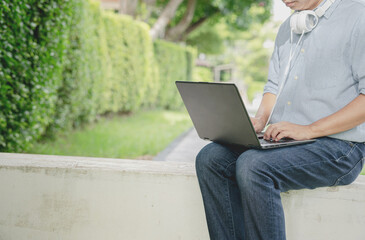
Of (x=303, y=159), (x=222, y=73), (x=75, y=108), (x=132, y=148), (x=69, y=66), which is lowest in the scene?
(x=222, y=73)

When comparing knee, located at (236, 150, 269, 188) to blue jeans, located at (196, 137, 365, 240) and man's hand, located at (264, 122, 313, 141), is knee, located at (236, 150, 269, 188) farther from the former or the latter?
man's hand, located at (264, 122, 313, 141)

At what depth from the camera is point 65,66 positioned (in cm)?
553

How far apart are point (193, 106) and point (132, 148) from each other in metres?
3.86

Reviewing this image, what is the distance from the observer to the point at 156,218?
2238 millimetres

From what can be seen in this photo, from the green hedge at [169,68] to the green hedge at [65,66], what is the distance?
486 millimetres

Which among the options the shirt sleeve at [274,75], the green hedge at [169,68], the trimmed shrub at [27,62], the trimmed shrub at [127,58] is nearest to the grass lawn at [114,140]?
the trimmed shrub at [127,58]

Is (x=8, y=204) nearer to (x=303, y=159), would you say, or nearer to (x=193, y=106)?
(x=193, y=106)

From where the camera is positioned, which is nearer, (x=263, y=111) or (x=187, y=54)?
(x=263, y=111)

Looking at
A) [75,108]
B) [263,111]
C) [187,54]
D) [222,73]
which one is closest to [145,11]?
[187,54]

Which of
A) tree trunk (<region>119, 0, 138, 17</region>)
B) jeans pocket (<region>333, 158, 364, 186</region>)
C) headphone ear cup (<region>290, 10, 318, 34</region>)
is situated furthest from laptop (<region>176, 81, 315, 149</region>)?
tree trunk (<region>119, 0, 138, 17</region>)

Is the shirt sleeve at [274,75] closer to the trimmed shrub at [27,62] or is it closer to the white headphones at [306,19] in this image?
the white headphones at [306,19]

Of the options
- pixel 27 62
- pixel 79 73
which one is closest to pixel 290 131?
pixel 27 62

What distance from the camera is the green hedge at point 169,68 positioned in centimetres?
1223

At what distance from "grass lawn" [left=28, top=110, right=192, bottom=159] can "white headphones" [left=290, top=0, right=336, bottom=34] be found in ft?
11.7
